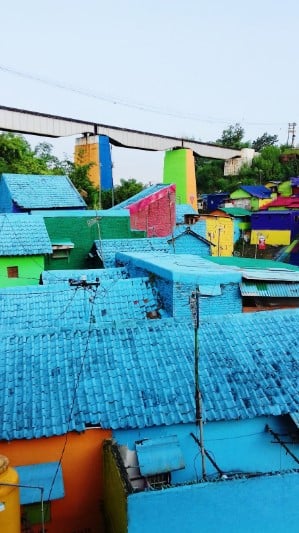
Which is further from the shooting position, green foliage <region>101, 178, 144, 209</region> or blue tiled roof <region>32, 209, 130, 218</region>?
green foliage <region>101, 178, 144, 209</region>

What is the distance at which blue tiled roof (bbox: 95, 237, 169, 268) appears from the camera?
16678 millimetres

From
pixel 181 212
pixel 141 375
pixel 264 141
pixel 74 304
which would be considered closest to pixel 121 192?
pixel 181 212

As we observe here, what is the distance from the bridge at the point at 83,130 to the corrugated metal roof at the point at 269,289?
20076 mm

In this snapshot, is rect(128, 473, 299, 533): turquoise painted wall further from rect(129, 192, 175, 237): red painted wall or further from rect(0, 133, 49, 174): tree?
rect(0, 133, 49, 174): tree

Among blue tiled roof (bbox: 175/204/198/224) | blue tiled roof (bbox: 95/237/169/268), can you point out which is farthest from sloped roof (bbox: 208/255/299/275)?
blue tiled roof (bbox: 175/204/198/224)

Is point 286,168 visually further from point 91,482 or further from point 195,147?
point 91,482

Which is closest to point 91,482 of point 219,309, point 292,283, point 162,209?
point 219,309

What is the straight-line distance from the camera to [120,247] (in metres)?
17.3

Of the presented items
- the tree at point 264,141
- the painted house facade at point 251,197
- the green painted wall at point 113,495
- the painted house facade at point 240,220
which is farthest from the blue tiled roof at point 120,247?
the tree at point 264,141

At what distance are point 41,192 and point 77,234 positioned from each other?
374 cm

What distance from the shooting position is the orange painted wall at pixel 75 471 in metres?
6.71

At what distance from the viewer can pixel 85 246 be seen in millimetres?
18672

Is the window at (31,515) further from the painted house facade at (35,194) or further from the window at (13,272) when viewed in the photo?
the painted house facade at (35,194)

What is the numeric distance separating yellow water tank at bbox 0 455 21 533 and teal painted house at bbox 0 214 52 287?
10726 mm
